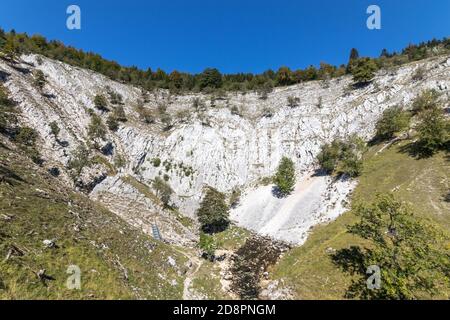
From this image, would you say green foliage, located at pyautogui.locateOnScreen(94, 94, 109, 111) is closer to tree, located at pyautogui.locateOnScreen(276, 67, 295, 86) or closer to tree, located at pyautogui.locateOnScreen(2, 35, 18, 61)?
tree, located at pyautogui.locateOnScreen(2, 35, 18, 61)

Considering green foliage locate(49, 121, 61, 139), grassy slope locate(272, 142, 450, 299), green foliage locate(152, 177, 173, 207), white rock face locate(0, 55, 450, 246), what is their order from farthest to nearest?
white rock face locate(0, 55, 450, 246) → green foliage locate(49, 121, 61, 139) → green foliage locate(152, 177, 173, 207) → grassy slope locate(272, 142, 450, 299)

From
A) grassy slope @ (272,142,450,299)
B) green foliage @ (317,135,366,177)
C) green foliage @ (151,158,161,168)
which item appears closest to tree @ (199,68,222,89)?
green foliage @ (151,158,161,168)

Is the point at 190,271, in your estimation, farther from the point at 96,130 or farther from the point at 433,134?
the point at 96,130

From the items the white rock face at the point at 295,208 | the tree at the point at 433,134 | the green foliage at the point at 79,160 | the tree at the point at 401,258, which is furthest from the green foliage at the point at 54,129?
the tree at the point at 433,134

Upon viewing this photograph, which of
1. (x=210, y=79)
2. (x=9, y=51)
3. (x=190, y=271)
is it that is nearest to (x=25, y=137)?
(x=9, y=51)

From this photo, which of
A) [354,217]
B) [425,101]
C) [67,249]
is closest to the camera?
[67,249]

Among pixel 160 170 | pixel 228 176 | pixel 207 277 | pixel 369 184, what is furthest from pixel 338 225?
pixel 160 170

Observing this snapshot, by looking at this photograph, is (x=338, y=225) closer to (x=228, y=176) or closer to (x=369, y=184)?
(x=369, y=184)
